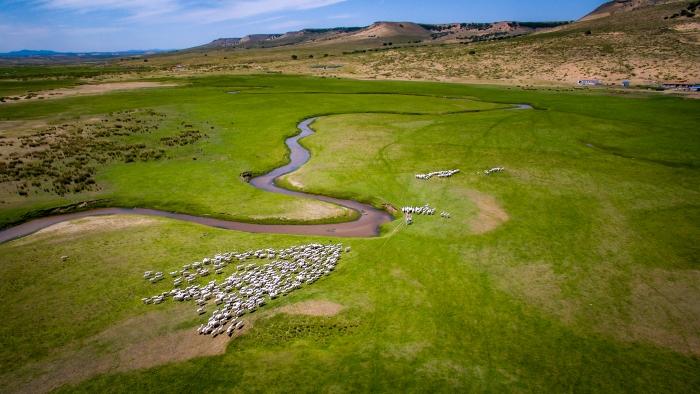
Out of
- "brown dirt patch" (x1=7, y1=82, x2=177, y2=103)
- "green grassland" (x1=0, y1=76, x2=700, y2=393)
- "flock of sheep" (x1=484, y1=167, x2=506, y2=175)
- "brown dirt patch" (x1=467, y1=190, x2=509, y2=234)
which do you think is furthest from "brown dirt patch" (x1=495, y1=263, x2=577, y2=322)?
"brown dirt patch" (x1=7, y1=82, x2=177, y2=103)

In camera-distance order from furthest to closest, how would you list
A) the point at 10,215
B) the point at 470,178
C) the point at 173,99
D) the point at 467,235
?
the point at 173,99 < the point at 470,178 < the point at 10,215 < the point at 467,235

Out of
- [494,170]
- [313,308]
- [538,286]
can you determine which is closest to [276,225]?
[313,308]

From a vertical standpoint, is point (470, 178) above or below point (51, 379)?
above

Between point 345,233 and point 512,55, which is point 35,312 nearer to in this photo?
point 345,233

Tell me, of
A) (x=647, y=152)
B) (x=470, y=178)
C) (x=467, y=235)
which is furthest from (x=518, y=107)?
(x=467, y=235)

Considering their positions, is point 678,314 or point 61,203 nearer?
point 678,314

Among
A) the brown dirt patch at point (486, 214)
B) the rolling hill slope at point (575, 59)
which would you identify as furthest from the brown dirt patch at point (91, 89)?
the brown dirt patch at point (486, 214)

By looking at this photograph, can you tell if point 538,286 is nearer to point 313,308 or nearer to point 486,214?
point 486,214

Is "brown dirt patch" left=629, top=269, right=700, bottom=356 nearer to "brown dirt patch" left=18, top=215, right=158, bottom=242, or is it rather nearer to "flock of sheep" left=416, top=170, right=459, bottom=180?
"flock of sheep" left=416, top=170, right=459, bottom=180
